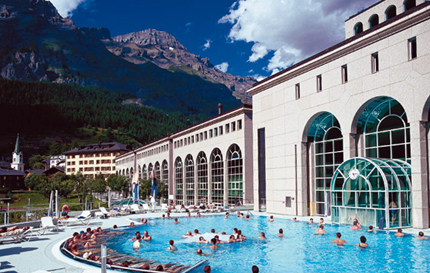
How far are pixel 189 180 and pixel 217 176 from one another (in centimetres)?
1130

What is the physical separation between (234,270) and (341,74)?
18.5m

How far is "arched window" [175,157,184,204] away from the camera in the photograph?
6519 cm

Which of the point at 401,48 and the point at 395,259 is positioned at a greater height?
the point at 401,48

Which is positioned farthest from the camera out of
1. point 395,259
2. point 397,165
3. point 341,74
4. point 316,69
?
point 316,69

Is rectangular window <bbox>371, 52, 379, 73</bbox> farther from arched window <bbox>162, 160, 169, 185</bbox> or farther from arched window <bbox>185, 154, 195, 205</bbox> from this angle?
arched window <bbox>162, 160, 169, 185</bbox>

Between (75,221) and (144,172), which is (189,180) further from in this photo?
(75,221)

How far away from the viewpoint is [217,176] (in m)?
51.5

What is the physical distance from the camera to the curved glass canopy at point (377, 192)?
2212 cm

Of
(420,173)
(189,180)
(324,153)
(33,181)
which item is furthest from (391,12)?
(33,181)

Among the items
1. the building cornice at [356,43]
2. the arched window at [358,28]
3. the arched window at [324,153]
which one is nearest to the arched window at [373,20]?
the arched window at [358,28]

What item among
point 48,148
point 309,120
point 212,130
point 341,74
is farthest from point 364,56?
point 48,148

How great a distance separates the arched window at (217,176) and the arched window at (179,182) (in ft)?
42.7

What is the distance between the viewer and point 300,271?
14.7 m

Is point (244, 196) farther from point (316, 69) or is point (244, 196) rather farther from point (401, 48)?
point (401, 48)
